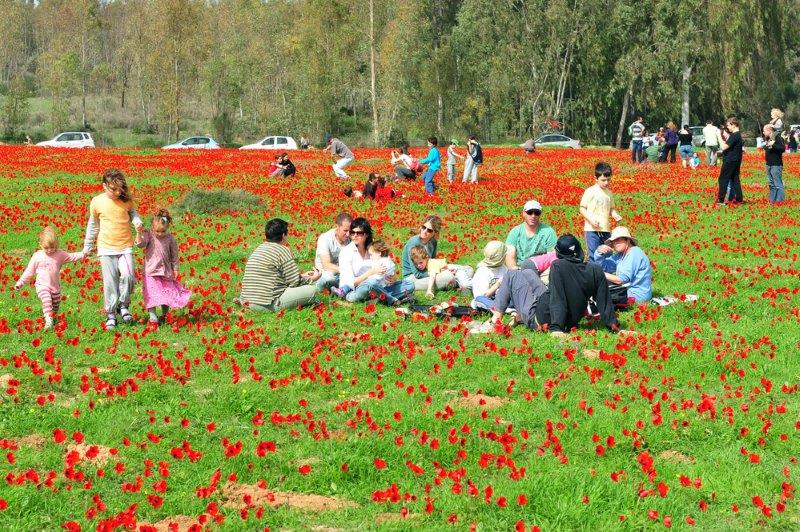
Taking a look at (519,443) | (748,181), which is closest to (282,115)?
(748,181)

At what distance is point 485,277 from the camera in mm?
13141

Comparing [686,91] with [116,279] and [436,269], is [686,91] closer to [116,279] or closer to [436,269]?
[436,269]

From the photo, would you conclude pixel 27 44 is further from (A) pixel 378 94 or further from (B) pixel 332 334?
(B) pixel 332 334

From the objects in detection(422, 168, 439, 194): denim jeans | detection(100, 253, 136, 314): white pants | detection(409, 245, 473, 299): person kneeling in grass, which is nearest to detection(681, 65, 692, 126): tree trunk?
detection(422, 168, 439, 194): denim jeans

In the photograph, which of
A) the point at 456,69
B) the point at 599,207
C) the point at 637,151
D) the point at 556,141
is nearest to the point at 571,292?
the point at 599,207

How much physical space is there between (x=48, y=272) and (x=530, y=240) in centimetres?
661

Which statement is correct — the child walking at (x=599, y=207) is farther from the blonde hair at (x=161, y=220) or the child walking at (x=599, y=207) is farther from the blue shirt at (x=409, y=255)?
the blonde hair at (x=161, y=220)

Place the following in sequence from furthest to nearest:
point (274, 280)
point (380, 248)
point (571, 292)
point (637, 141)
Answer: point (637, 141) < point (380, 248) < point (274, 280) < point (571, 292)

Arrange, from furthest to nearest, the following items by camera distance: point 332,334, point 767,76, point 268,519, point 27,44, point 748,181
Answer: point 27,44
point 767,76
point 748,181
point 332,334
point 268,519

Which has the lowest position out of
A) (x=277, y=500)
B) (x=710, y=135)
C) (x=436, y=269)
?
(x=277, y=500)

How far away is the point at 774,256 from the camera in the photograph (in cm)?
1653

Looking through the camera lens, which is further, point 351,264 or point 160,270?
point 351,264

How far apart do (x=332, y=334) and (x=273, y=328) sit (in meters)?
0.80

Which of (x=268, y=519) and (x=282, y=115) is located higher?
(x=282, y=115)
